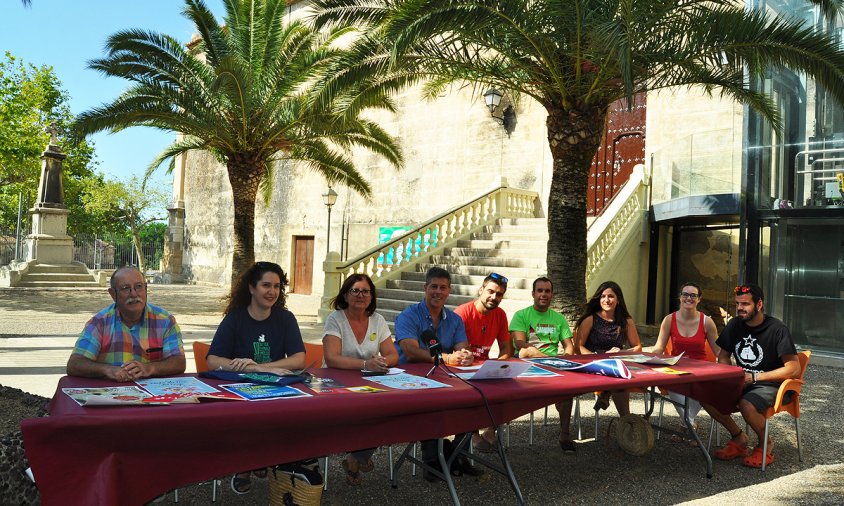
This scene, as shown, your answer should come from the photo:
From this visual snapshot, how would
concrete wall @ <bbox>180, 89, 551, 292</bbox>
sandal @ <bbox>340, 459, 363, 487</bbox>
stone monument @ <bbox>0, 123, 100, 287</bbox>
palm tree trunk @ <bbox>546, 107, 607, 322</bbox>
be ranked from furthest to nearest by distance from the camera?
stone monument @ <bbox>0, 123, 100, 287</bbox> < concrete wall @ <bbox>180, 89, 551, 292</bbox> < palm tree trunk @ <bbox>546, 107, 607, 322</bbox> < sandal @ <bbox>340, 459, 363, 487</bbox>

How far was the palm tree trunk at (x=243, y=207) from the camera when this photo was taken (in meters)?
Result: 15.0

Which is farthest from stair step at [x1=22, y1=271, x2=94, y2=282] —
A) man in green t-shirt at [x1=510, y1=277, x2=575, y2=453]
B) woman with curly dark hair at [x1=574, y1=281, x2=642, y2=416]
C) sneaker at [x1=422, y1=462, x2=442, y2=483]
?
sneaker at [x1=422, y1=462, x2=442, y2=483]

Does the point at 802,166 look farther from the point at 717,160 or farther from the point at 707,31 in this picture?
the point at 707,31

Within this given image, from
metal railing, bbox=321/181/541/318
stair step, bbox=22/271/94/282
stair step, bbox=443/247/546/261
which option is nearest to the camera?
stair step, bbox=443/247/546/261

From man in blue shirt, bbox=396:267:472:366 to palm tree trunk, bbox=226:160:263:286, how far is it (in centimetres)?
1047

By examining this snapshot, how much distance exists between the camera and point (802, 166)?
38.2 feet

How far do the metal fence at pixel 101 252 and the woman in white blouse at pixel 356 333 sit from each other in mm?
28918

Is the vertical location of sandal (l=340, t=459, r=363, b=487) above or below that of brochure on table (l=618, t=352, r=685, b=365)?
below

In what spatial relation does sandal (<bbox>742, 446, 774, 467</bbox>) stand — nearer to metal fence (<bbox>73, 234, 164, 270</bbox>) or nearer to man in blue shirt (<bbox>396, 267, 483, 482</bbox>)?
man in blue shirt (<bbox>396, 267, 483, 482</bbox>)

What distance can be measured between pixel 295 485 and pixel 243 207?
12.3m

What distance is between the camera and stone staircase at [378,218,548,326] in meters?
13.6

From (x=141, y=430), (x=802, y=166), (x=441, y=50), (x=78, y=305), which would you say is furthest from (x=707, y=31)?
(x=78, y=305)

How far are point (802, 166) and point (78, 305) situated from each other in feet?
55.6

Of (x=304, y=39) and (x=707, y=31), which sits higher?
(x=304, y=39)
